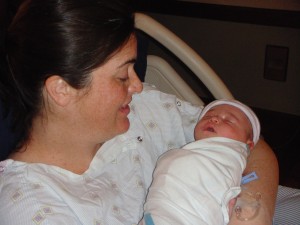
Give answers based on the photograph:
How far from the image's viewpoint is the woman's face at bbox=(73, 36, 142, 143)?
3.27 feet

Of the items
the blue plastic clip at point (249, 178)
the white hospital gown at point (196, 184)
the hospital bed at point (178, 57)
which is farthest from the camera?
the hospital bed at point (178, 57)

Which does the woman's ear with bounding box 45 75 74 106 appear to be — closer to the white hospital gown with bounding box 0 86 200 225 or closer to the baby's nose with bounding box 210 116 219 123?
the white hospital gown with bounding box 0 86 200 225

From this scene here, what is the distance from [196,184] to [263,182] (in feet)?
0.99

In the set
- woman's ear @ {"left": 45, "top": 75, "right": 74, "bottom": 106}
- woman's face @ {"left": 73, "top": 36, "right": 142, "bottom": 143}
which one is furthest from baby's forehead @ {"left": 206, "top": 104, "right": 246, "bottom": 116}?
woman's ear @ {"left": 45, "top": 75, "right": 74, "bottom": 106}

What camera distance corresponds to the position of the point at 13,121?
109 cm

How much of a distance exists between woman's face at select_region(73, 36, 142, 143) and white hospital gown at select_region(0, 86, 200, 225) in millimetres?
127

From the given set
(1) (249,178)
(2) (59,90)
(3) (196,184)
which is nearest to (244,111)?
(1) (249,178)

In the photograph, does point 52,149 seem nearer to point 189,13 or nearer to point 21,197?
point 21,197

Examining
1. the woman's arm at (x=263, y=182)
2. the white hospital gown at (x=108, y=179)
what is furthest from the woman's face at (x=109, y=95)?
the woman's arm at (x=263, y=182)

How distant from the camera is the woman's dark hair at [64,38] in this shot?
0.93 m

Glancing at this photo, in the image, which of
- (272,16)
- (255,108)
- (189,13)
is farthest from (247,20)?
(255,108)

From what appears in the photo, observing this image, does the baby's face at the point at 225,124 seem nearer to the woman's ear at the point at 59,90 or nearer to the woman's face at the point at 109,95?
the woman's face at the point at 109,95

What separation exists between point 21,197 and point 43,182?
0.22 ft

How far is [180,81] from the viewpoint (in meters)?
1.64
